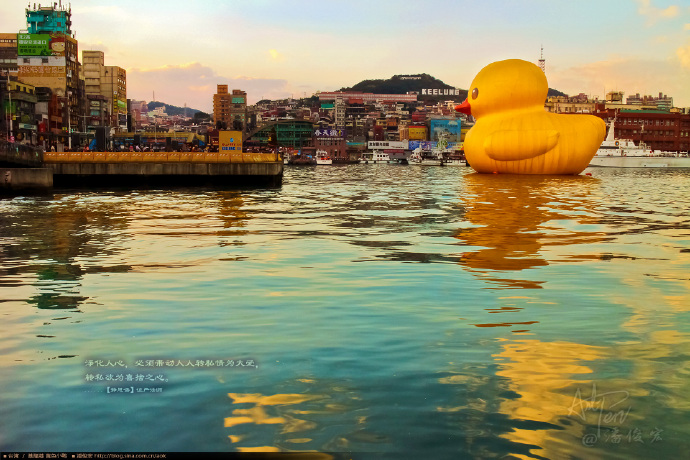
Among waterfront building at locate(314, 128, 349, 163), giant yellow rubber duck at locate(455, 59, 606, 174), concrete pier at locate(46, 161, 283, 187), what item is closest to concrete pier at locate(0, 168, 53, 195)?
concrete pier at locate(46, 161, 283, 187)

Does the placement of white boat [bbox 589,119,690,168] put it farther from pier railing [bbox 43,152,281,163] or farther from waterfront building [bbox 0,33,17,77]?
waterfront building [bbox 0,33,17,77]

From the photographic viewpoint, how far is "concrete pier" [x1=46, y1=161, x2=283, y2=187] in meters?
36.9

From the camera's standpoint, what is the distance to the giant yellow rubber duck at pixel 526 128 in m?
40.4

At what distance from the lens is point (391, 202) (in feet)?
83.7

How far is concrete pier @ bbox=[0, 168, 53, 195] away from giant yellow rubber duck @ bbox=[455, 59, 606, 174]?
24.5 meters

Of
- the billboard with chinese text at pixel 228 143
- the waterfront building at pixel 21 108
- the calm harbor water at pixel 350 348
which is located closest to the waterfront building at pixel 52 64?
the waterfront building at pixel 21 108

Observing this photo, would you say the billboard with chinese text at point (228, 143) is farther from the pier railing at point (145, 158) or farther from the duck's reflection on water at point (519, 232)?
the duck's reflection on water at point (519, 232)

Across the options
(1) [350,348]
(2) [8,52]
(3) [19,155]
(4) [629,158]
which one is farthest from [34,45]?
(1) [350,348]

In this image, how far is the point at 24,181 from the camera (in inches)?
1172

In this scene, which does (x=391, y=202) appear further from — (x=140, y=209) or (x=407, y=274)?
(x=407, y=274)

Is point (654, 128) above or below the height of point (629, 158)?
above

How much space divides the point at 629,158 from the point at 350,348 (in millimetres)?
109906

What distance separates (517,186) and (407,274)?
78.6 ft

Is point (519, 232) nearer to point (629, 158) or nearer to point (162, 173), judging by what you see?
point (162, 173)
